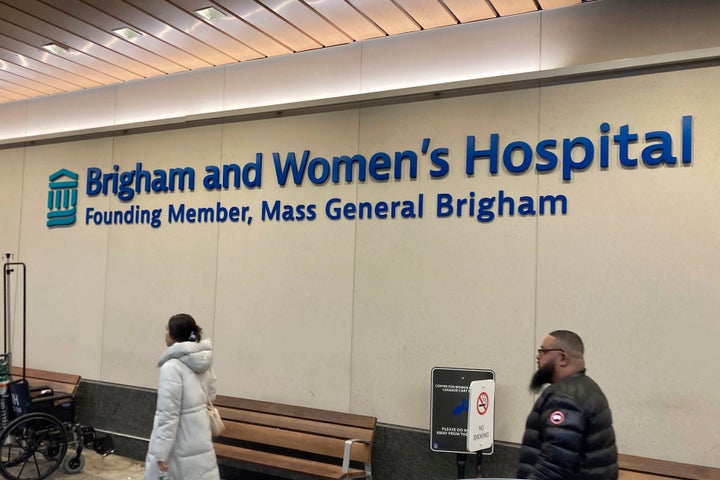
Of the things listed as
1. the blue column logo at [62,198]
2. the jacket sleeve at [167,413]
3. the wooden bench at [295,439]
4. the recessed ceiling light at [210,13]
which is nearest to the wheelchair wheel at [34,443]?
the wooden bench at [295,439]

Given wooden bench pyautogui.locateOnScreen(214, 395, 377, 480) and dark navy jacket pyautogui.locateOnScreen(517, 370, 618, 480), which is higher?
dark navy jacket pyautogui.locateOnScreen(517, 370, 618, 480)

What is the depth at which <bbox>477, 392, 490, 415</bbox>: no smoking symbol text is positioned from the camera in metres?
4.52

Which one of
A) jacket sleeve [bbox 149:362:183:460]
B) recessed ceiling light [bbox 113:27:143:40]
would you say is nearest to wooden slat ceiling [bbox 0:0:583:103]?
recessed ceiling light [bbox 113:27:143:40]

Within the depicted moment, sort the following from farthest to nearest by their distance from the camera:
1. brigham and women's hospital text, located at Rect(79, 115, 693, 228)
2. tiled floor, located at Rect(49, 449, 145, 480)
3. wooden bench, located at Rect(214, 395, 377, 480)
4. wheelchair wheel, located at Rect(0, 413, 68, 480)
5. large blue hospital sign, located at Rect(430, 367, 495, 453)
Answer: tiled floor, located at Rect(49, 449, 145, 480) < wheelchair wheel, located at Rect(0, 413, 68, 480) < wooden bench, located at Rect(214, 395, 377, 480) < large blue hospital sign, located at Rect(430, 367, 495, 453) < brigham and women's hospital text, located at Rect(79, 115, 693, 228)

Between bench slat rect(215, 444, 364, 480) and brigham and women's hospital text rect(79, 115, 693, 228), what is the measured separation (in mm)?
2159

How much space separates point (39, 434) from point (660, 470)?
5.34 metres

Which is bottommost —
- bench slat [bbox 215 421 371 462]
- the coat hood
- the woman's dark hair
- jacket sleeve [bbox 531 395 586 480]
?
bench slat [bbox 215 421 371 462]

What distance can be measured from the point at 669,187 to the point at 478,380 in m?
1.98

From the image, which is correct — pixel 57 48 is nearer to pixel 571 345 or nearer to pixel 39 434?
pixel 39 434

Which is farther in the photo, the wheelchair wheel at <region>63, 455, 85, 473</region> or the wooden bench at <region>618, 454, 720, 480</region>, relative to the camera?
the wheelchair wheel at <region>63, 455, 85, 473</region>

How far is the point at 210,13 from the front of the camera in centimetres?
531

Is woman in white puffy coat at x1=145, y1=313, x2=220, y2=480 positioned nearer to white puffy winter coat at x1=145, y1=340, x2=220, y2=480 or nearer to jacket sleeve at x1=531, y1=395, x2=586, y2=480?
white puffy winter coat at x1=145, y1=340, x2=220, y2=480

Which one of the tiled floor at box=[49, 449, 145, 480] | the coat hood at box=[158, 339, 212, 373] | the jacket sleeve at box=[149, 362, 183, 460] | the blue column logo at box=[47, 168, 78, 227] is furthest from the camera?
the blue column logo at box=[47, 168, 78, 227]

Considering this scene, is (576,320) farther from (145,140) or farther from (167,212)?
(145,140)
